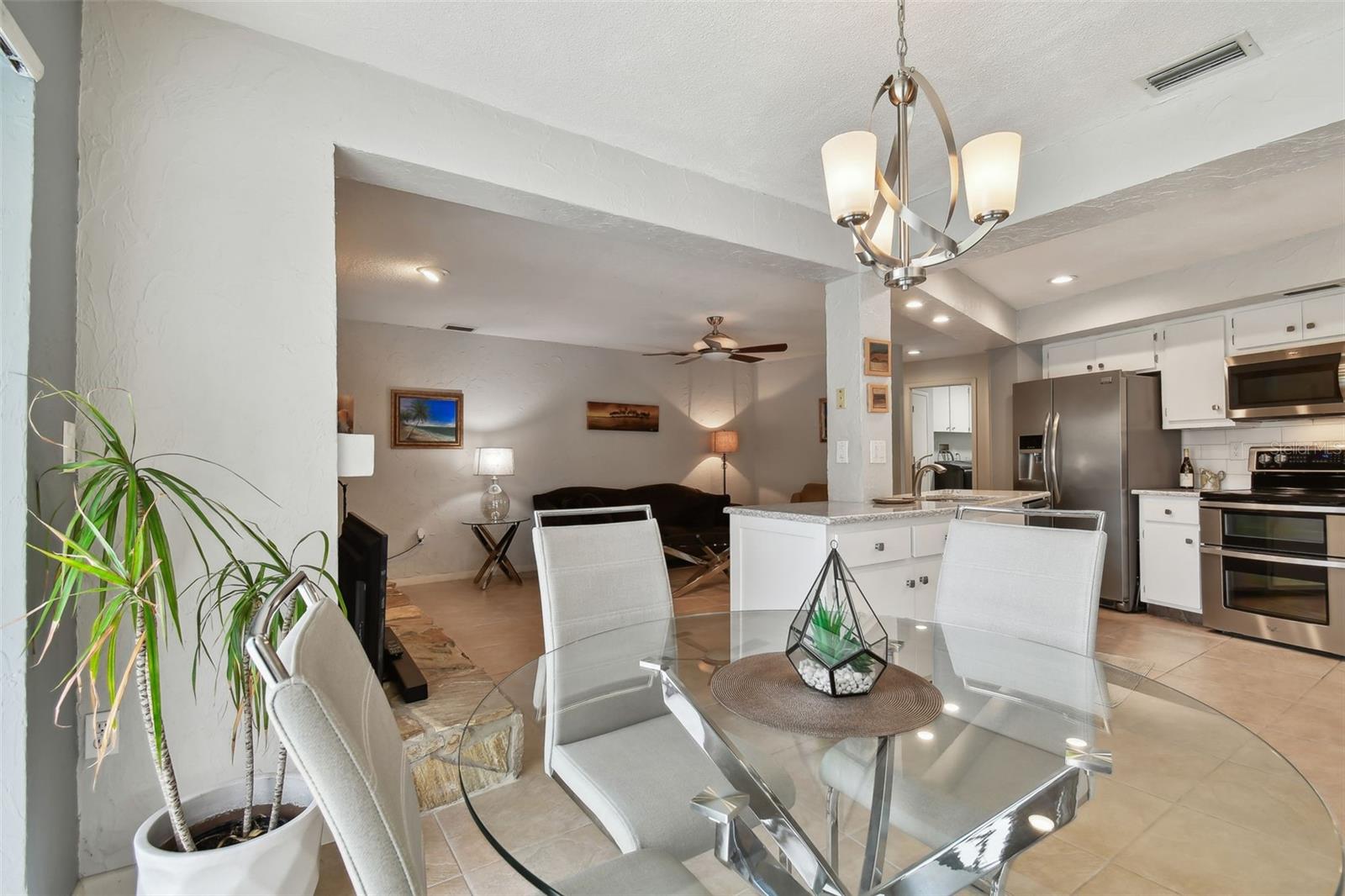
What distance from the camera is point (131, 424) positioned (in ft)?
5.42

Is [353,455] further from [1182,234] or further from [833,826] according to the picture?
[1182,234]

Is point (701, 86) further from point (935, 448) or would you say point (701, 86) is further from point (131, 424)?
point (935, 448)

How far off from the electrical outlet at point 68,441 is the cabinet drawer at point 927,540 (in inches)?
116

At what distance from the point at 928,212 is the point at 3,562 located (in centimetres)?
340

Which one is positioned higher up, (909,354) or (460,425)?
(909,354)

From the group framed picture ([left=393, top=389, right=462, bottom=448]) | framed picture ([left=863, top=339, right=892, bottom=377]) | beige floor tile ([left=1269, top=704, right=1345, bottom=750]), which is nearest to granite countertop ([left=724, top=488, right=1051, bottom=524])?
framed picture ([left=863, top=339, right=892, bottom=377])

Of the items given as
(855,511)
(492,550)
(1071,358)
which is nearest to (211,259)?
(855,511)

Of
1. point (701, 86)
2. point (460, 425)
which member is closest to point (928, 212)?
point (701, 86)

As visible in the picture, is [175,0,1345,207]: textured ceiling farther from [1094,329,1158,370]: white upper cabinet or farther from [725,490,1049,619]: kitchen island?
[1094,329,1158,370]: white upper cabinet

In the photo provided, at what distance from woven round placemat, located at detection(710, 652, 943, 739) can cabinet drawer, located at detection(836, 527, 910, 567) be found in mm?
1373

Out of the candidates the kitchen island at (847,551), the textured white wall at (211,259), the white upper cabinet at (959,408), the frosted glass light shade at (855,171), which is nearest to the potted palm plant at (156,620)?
the textured white wall at (211,259)

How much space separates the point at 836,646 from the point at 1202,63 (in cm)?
227

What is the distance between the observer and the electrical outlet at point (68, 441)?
149cm

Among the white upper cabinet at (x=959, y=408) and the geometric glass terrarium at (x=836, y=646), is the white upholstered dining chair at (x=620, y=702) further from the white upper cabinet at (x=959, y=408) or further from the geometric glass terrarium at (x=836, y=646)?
the white upper cabinet at (x=959, y=408)
